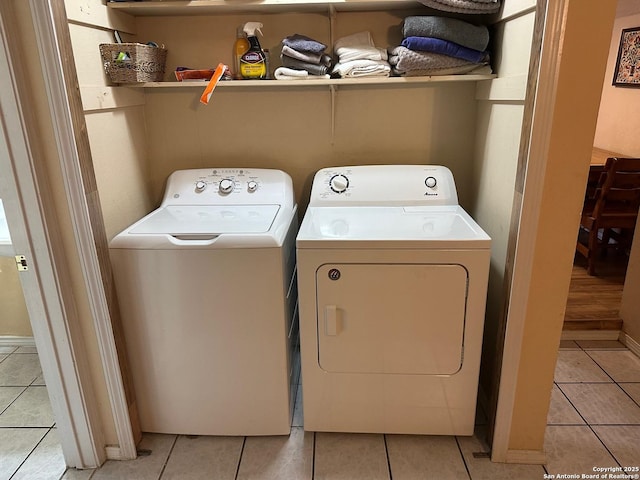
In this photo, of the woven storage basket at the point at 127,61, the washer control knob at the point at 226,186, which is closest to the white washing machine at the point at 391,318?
the washer control knob at the point at 226,186

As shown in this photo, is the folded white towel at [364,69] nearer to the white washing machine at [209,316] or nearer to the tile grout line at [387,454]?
the white washing machine at [209,316]

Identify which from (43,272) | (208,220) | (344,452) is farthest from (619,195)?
(43,272)

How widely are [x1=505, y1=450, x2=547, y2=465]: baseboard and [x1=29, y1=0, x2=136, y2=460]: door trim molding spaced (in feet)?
4.82

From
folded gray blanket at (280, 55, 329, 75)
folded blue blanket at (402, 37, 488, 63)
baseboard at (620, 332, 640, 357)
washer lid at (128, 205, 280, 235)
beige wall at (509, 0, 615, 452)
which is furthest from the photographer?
baseboard at (620, 332, 640, 357)

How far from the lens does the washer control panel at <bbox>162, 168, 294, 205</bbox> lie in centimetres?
204

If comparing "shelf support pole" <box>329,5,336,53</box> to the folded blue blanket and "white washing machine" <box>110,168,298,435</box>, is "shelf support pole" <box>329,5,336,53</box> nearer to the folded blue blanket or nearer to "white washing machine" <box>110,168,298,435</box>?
the folded blue blanket

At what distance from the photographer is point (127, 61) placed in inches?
68.8

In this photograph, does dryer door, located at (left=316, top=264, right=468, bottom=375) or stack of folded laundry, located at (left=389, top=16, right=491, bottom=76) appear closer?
dryer door, located at (left=316, top=264, right=468, bottom=375)

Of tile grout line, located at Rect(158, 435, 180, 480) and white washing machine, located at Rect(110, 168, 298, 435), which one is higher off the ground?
white washing machine, located at Rect(110, 168, 298, 435)

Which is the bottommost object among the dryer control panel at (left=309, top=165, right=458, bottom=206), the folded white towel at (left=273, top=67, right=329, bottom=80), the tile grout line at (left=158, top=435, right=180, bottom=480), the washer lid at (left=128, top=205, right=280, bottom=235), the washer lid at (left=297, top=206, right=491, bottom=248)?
the tile grout line at (left=158, top=435, right=180, bottom=480)

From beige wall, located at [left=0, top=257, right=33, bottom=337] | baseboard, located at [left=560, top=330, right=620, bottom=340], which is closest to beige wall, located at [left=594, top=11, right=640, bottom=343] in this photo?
baseboard, located at [left=560, top=330, right=620, bottom=340]

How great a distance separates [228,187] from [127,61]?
0.64m

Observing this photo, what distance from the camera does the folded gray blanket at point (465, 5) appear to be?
67.7 inches

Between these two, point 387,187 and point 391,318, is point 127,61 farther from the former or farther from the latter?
point 391,318
